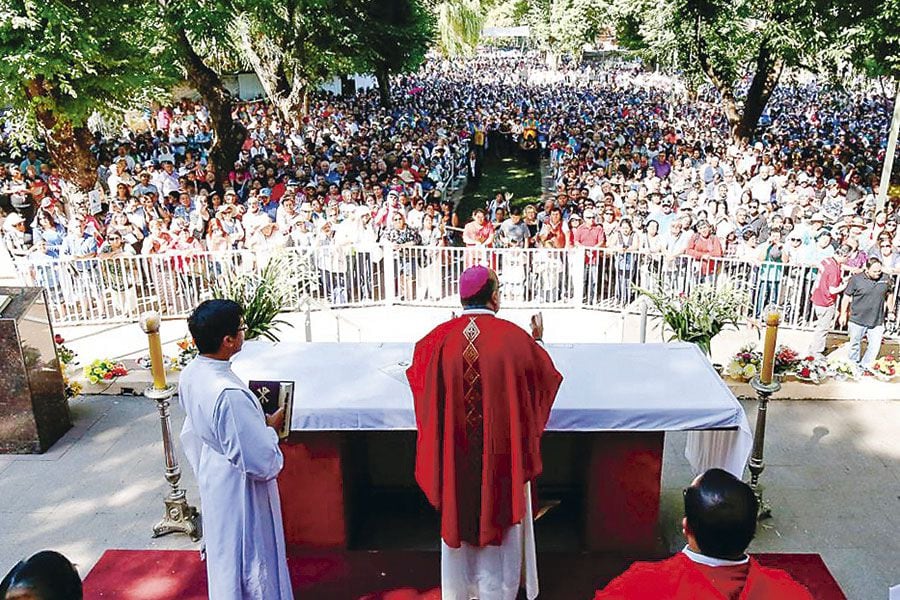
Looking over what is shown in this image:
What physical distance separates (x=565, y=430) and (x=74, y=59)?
9.97 metres

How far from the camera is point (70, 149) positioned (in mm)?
13086

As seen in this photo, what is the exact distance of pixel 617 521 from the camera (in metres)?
5.09

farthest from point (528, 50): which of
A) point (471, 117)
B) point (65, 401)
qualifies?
point (65, 401)

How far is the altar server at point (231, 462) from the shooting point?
3742 millimetres

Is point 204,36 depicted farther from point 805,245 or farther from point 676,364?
point 676,364

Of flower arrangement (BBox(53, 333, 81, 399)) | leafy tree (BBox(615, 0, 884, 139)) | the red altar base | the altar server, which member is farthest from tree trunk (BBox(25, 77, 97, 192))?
leafy tree (BBox(615, 0, 884, 139))

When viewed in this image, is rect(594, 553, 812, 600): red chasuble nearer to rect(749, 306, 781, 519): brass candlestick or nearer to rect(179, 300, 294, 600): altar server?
rect(179, 300, 294, 600): altar server

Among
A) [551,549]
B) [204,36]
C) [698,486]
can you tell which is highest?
[204,36]

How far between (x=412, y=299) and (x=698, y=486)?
26.7ft

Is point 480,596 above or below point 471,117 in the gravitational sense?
below

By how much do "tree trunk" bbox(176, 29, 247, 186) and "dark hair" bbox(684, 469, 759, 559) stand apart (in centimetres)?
1586

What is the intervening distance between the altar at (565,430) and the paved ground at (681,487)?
652 mm

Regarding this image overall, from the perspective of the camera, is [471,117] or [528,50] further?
[528,50]

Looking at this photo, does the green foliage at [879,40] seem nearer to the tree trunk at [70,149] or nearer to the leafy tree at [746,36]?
the leafy tree at [746,36]
